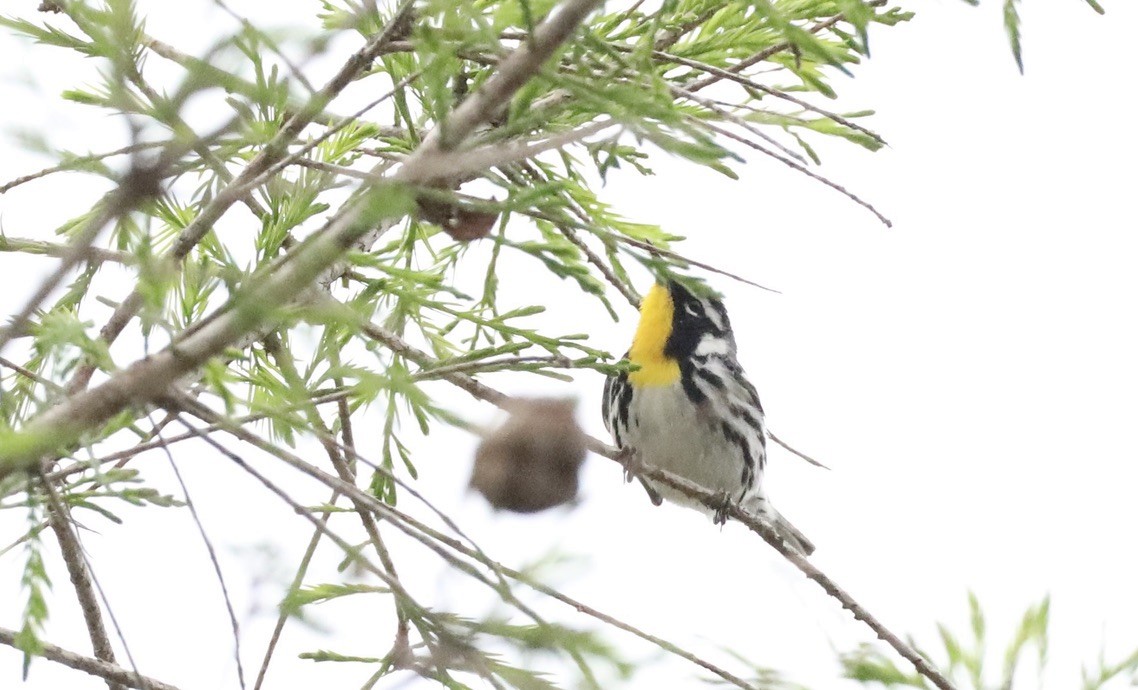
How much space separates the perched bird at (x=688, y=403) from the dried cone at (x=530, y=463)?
6.15ft

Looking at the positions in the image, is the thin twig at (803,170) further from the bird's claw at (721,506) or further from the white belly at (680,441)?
the white belly at (680,441)

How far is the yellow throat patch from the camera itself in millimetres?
3311

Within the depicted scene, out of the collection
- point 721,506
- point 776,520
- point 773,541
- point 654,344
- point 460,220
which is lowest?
point 460,220

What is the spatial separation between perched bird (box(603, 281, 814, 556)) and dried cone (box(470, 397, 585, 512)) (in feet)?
6.15

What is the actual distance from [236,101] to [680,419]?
2.09m

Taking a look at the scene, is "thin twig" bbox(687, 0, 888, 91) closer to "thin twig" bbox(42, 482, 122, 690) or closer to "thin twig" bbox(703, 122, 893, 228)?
"thin twig" bbox(703, 122, 893, 228)

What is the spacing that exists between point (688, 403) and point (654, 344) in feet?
0.60

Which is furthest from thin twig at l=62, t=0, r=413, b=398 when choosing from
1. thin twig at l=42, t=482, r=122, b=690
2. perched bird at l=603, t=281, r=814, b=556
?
perched bird at l=603, t=281, r=814, b=556

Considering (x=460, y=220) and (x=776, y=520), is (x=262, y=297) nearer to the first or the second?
(x=460, y=220)

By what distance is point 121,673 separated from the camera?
145 cm

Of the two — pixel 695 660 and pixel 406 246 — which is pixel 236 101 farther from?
pixel 695 660

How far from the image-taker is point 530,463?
1320mm

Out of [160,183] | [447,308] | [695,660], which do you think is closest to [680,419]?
[447,308]

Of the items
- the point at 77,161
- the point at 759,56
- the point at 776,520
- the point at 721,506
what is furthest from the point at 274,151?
the point at 776,520
